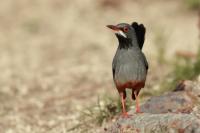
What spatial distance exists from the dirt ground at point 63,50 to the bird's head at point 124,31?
2.16 m

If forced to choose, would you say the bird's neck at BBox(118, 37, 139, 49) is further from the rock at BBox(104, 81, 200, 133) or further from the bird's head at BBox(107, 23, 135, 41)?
the rock at BBox(104, 81, 200, 133)

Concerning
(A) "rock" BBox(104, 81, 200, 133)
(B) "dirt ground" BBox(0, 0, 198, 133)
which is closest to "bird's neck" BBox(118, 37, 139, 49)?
(A) "rock" BBox(104, 81, 200, 133)

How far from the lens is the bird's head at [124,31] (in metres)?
5.69

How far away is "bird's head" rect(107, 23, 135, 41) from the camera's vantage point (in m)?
5.69

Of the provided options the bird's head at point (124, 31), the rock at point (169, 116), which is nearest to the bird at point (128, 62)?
the bird's head at point (124, 31)

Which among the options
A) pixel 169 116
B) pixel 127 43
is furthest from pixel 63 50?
pixel 169 116

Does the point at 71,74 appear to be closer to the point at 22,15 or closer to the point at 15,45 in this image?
the point at 15,45

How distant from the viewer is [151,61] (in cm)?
1055

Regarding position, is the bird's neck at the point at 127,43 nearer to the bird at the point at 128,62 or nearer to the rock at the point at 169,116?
the bird at the point at 128,62

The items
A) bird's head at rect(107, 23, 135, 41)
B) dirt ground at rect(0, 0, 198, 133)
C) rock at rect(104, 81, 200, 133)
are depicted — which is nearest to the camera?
rock at rect(104, 81, 200, 133)

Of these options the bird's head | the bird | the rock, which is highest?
the bird's head

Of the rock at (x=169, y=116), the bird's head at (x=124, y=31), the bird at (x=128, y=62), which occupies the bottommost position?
the rock at (x=169, y=116)

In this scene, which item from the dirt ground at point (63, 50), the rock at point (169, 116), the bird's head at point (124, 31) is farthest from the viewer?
the dirt ground at point (63, 50)

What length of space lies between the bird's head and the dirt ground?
2164mm
